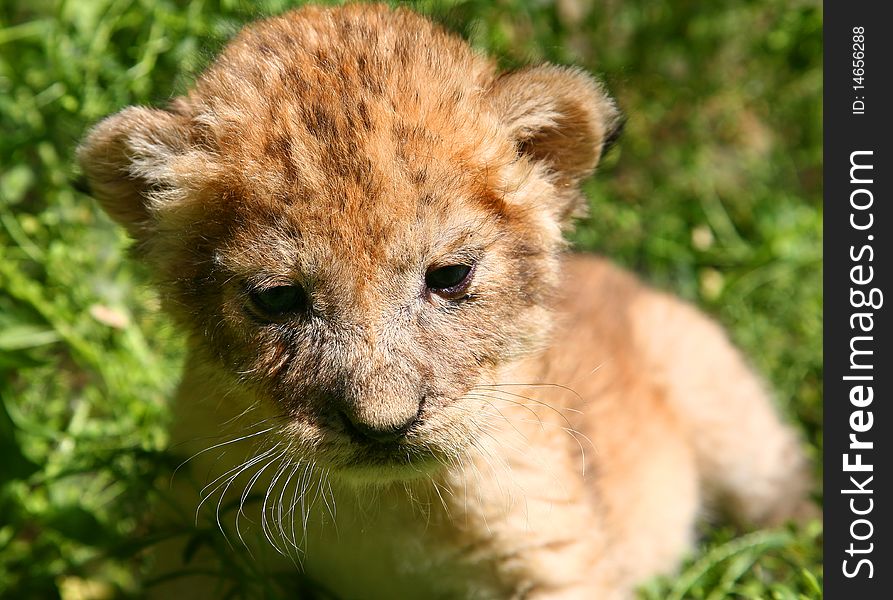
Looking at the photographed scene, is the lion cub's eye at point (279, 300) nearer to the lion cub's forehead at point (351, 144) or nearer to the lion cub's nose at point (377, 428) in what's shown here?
the lion cub's forehead at point (351, 144)

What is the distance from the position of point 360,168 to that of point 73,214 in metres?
2.48

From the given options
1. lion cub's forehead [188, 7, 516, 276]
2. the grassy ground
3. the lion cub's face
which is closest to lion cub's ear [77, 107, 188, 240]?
the lion cub's face

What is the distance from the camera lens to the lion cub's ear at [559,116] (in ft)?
9.30

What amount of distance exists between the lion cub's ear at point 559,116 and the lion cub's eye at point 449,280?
0.49 m

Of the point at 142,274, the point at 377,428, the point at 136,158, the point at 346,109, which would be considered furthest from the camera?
the point at 142,274

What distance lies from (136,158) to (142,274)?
939 mm

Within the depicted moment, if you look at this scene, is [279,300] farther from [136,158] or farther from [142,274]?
[142,274]

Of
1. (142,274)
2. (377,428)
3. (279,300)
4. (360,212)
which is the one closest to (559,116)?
(360,212)

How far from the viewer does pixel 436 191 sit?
256cm

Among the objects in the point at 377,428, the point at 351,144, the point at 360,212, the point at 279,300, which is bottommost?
the point at 377,428

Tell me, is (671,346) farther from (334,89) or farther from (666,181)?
(334,89)

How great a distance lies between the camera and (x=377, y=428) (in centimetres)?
244

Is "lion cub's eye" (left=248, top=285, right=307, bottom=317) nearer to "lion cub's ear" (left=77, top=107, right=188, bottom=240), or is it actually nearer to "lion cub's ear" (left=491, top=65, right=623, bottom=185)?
"lion cub's ear" (left=77, top=107, right=188, bottom=240)

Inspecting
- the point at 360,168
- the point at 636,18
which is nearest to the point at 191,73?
the point at 360,168
